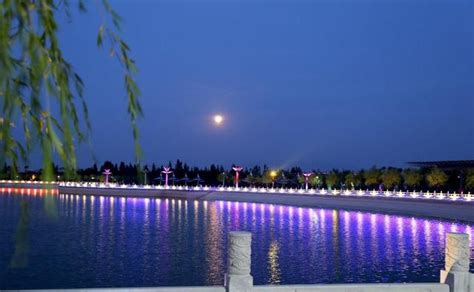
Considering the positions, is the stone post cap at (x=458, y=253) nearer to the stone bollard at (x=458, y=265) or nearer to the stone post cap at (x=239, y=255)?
the stone bollard at (x=458, y=265)

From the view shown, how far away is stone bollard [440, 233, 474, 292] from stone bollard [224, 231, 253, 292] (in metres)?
3.29

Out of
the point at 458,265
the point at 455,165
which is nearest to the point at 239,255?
the point at 458,265

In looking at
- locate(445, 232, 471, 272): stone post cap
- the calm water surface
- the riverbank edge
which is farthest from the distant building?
locate(445, 232, 471, 272): stone post cap

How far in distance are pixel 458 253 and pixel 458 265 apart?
20 cm

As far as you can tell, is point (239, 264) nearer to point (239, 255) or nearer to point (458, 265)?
point (239, 255)

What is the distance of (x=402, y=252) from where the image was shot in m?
28.7

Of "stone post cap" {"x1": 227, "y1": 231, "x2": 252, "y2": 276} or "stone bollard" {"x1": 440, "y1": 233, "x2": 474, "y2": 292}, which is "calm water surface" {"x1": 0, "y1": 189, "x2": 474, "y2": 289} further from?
"stone bollard" {"x1": 440, "y1": 233, "x2": 474, "y2": 292}

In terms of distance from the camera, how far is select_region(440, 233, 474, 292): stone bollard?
905 centimetres

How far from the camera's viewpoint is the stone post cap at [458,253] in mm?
9125

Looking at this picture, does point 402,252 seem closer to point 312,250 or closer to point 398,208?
point 312,250

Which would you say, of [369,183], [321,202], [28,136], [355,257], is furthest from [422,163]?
[28,136]

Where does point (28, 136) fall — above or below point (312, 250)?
above

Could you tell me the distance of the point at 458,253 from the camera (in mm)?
9195

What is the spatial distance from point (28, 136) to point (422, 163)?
345 feet
